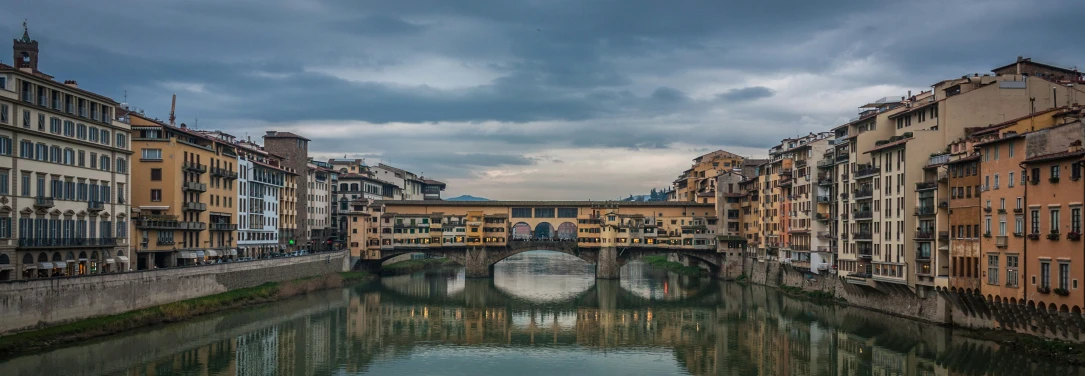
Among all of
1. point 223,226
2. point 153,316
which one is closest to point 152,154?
point 223,226

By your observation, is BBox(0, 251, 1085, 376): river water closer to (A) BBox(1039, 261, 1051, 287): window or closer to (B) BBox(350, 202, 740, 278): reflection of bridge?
(A) BBox(1039, 261, 1051, 287): window

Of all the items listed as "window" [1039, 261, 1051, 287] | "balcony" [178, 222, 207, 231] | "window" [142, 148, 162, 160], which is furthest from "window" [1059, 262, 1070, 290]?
"window" [142, 148, 162, 160]

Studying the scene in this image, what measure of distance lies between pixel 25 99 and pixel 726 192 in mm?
61715

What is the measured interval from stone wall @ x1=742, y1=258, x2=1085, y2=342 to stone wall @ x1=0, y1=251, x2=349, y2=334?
36.8 meters

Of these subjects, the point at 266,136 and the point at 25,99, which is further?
the point at 266,136

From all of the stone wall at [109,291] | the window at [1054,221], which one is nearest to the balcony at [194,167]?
the stone wall at [109,291]

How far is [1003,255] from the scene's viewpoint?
1524 inches

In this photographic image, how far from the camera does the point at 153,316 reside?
45.7m

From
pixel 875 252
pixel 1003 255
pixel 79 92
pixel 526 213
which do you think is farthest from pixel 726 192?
pixel 79 92

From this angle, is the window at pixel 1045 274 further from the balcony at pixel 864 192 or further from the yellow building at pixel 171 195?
the yellow building at pixel 171 195

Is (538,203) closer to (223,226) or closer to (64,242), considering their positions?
(223,226)

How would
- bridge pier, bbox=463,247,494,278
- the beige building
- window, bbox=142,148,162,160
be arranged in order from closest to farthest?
the beige building, window, bbox=142,148,162,160, bridge pier, bbox=463,247,494,278

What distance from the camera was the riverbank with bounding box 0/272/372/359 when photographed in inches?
1441

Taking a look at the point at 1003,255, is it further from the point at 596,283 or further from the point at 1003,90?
the point at 596,283
